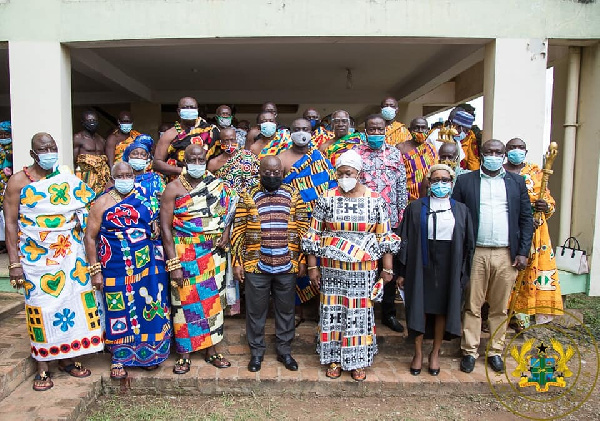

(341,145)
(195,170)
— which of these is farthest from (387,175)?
(195,170)

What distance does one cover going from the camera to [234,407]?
11.8 ft

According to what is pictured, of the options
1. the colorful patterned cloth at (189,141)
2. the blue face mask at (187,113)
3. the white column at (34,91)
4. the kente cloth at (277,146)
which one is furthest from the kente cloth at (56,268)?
the white column at (34,91)

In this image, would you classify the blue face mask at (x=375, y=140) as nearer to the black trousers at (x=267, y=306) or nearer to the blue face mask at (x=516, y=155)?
the blue face mask at (x=516, y=155)

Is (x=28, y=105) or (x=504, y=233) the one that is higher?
(x=28, y=105)

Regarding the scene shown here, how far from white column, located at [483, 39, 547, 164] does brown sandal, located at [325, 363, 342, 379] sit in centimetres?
303

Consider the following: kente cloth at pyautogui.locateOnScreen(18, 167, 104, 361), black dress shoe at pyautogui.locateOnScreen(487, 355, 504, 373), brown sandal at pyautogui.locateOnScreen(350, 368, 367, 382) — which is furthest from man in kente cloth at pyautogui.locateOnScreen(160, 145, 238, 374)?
black dress shoe at pyautogui.locateOnScreen(487, 355, 504, 373)

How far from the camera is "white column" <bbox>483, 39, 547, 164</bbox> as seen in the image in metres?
5.05

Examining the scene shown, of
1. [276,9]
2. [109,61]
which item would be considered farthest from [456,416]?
[109,61]

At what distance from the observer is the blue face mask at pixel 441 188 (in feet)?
11.9

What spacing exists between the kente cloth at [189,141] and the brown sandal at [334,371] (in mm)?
2286

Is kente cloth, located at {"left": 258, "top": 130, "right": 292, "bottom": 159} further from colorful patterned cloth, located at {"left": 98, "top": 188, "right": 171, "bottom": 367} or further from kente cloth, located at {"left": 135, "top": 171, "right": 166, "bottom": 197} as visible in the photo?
colorful patterned cloth, located at {"left": 98, "top": 188, "right": 171, "bottom": 367}

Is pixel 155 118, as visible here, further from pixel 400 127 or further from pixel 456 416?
pixel 456 416

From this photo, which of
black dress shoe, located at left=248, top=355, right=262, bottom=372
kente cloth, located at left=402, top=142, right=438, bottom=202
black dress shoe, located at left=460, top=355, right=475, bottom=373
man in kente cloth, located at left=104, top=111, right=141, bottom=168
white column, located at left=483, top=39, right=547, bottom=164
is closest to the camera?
black dress shoe, located at left=248, top=355, right=262, bottom=372

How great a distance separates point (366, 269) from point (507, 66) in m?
3.03
